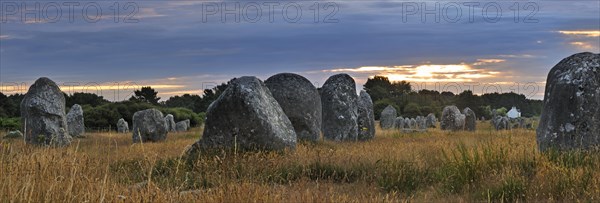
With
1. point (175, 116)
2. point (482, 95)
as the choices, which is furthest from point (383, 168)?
point (482, 95)

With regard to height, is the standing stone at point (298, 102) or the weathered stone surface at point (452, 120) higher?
the standing stone at point (298, 102)

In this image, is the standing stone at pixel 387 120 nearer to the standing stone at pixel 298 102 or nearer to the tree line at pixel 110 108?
the tree line at pixel 110 108

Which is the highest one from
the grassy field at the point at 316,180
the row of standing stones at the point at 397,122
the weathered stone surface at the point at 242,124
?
the weathered stone surface at the point at 242,124

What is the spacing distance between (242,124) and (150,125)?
41.4ft

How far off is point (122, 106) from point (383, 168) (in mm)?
38320

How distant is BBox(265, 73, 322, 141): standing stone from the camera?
19797 millimetres

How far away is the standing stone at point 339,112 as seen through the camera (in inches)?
920

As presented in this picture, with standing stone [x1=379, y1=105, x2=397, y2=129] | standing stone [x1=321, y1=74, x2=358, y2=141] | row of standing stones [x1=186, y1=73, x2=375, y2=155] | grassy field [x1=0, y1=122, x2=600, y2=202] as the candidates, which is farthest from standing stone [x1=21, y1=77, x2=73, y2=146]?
standing stone [x1=379, y1=105, x2=397, y2=129]

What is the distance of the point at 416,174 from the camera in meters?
10.2

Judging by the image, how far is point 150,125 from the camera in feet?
83.9

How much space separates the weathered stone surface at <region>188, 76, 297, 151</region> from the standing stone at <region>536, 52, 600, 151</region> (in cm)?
547

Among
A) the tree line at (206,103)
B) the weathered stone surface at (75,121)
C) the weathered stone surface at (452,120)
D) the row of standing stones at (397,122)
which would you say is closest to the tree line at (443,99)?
the tree line at (206,103)

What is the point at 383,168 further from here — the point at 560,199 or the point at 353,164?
the point at 560,199

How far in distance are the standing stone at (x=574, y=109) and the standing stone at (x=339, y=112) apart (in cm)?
1013
